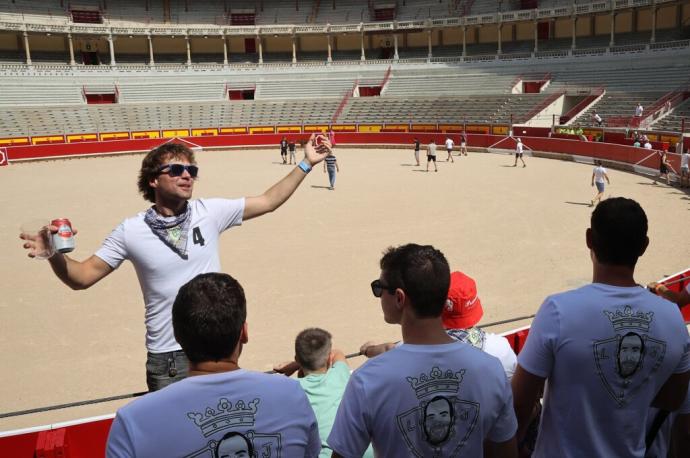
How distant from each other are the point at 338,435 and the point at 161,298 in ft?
6.01

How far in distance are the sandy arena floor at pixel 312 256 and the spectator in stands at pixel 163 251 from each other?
10.7ft

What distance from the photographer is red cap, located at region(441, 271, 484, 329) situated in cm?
321

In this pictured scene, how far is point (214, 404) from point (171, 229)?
1992mm

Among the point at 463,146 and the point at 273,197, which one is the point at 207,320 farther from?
the point at 463,146

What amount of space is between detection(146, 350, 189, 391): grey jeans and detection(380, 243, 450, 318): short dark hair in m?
1.83

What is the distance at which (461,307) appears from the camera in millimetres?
3219

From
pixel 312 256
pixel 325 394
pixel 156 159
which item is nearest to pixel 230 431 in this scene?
pixel 325 394

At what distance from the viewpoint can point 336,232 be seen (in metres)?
14.6

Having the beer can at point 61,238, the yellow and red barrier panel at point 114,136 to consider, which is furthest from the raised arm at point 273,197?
the yellow and red barrier panel at point 114,136

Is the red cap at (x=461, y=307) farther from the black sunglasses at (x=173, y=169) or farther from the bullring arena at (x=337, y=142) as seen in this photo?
the bullring arena at (x=337, y=142)

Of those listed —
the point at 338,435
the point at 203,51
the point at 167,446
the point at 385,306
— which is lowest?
the point at 338,435

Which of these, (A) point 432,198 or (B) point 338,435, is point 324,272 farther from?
(B) point 338,435

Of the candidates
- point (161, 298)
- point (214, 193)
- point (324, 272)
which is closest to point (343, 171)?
point (214, 193)

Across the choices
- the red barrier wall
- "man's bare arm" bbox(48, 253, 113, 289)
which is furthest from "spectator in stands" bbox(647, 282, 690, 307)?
the red barrier wall
